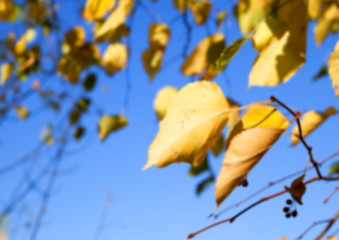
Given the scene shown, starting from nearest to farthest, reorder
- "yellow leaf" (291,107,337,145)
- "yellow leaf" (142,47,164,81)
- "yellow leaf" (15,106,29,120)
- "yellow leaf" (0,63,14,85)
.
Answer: "yellow leaf" (291,107,337,145) → "yellow leaf" (142,47,164,81) → "yellow leaf" (0,63,14,85) → "yellow leaf" (15,106,29,120)

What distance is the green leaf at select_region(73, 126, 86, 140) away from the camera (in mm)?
1353

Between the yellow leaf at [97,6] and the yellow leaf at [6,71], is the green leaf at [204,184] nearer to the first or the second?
the yellow leaf at [97,6]

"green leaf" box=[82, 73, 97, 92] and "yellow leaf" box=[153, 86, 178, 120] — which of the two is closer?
"yellow leaf" box=[153, 86, 178, 120]

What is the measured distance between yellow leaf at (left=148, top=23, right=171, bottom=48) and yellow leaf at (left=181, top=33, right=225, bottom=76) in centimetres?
16

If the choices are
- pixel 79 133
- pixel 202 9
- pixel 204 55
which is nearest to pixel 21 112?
pixel 79 133

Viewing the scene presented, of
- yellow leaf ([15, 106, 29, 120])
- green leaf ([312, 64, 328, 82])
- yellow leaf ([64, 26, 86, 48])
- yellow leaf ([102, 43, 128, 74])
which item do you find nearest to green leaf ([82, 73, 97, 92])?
yellow leaf ([64, 26, 86, 48])

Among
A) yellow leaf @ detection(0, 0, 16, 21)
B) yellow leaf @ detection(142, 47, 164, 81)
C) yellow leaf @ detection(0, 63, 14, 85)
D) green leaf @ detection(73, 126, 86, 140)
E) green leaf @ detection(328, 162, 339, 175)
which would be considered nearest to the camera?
yellow leaf @ detection(142, 47, 164, 81)

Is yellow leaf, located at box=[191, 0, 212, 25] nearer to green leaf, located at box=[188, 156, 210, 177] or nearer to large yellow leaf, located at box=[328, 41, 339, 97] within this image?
green leaf, located at box=[188, 156, 210, 177]

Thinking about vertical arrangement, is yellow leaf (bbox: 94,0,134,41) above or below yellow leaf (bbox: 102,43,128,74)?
below

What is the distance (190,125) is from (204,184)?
507mm

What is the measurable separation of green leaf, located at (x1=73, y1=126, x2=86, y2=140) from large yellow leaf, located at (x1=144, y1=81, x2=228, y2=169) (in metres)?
1.09

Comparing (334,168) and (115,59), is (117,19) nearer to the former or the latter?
(115,59)

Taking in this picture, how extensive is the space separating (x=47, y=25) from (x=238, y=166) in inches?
48.5

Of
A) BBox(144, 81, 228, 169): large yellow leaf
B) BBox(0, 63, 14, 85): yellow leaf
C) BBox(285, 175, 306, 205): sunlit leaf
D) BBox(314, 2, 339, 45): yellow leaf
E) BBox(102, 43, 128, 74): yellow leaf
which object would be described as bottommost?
BBox(285, 175, 306, 205): sunlit leaf
